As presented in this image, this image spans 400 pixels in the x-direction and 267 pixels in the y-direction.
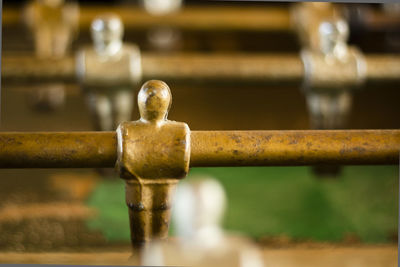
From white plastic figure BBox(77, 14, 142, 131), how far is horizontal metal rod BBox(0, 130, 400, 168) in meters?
0.42

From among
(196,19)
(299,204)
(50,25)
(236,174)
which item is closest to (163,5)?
(196,19)

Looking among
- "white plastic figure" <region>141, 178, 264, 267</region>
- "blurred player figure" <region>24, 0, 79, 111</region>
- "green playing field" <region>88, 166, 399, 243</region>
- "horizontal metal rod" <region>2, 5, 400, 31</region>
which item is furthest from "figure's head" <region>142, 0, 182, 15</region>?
"white plastic figure" <region>141, 178, 264, 267</region>

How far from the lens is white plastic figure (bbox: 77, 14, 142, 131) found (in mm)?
922

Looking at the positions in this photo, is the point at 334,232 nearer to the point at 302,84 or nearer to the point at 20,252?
the point at 302,84

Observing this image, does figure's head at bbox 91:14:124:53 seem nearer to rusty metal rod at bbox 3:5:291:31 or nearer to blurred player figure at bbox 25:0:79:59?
blurred player figure at bbox 25:0:79:59

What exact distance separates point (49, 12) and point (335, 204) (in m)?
0.94

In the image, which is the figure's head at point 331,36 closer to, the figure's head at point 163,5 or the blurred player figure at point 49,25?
the blurred player figure at point 49,25

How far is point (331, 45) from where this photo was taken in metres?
0.99

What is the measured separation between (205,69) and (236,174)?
1.69 feet

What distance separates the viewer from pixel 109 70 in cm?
92

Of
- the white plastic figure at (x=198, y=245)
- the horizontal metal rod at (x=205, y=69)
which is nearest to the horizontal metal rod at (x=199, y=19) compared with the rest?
the horizontal metal rod at (x=205, y=69)

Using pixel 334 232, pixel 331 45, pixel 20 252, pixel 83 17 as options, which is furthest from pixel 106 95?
pixel 83 17

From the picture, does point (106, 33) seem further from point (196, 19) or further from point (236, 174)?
→ point (196, 19)

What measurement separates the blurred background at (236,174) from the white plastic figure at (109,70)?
3 centimetres
